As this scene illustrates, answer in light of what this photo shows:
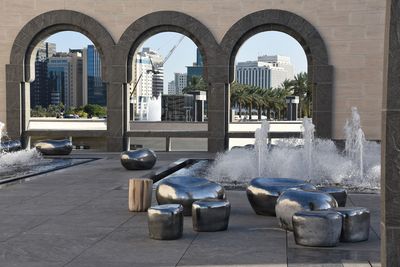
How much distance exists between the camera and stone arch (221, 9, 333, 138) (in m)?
22.1

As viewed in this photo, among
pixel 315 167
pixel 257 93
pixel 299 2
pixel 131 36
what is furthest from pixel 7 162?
pixel 257 93

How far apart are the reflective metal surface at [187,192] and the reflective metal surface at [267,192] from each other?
0.51 meters

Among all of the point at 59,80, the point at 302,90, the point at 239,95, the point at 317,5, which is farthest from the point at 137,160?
the point at 59,80

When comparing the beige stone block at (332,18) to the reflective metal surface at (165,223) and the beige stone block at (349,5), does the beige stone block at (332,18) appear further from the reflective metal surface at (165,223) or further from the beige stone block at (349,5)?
the reflective metal surface at (165,223)

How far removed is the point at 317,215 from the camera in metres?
7.53

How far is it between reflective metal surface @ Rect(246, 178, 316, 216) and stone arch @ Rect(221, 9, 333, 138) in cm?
1274

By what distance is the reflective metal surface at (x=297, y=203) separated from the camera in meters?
8.20

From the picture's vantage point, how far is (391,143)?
211 inches

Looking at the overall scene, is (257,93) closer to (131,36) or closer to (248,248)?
(131,36)

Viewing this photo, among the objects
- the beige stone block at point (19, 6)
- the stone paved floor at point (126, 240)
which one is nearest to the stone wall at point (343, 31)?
the beige stone block at point (19, 6)

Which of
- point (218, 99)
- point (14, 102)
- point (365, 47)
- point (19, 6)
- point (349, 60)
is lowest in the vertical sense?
point (14, 102)

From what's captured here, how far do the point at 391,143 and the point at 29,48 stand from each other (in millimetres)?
20461

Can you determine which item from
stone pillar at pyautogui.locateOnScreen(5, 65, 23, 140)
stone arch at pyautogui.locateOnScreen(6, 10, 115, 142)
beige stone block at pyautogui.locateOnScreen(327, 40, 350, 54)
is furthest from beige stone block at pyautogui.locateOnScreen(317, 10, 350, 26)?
stone pillar at pyautogui.locateOnScreen(5, 65, 23, 140)

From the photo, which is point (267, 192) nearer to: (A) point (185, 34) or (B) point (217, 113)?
(B) point (217, 113)
